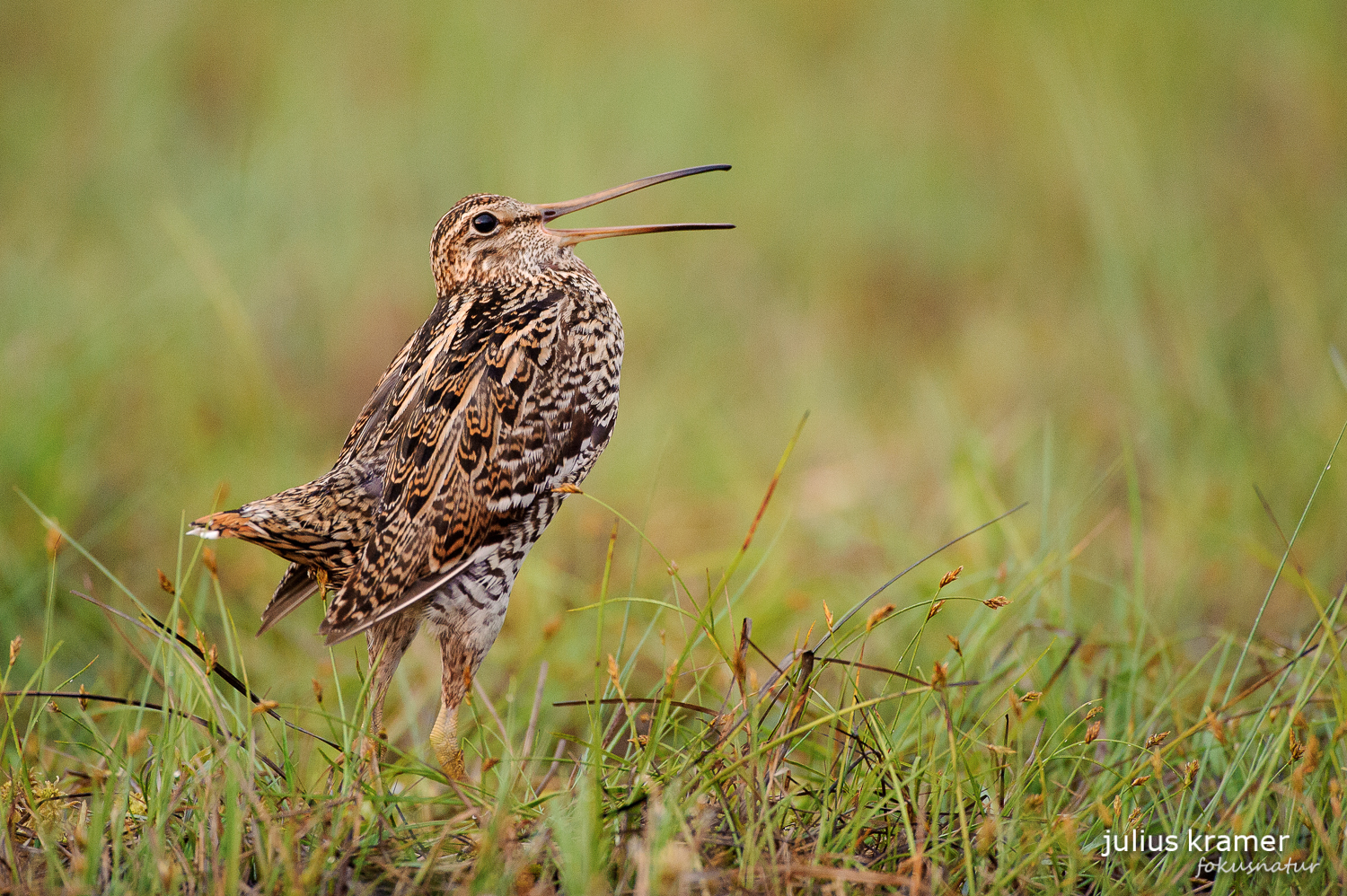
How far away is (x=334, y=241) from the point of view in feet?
26.3

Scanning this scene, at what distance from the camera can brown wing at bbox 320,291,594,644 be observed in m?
3.16

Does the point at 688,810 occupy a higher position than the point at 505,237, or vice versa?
the point at 505,237

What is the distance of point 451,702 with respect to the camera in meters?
3.40

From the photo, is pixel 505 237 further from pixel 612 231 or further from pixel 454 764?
pixel 454 764

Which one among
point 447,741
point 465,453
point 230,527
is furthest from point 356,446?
point 447,741

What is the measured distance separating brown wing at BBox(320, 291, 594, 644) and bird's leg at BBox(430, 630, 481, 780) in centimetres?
29

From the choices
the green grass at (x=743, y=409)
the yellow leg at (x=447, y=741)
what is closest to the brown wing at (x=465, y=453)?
the green grass at (x=743, y=409)

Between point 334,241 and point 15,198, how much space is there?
2.14 metres

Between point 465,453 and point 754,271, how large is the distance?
6.04 m

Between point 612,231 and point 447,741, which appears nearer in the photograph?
point 447,741

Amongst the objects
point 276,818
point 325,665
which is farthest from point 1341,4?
point 276,818

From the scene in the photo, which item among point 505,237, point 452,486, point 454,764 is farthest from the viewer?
point 505,237

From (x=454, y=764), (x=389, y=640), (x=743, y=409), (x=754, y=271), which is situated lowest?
(x=454, y=764)

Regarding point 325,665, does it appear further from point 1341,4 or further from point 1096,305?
point 1341,4
